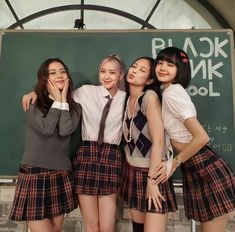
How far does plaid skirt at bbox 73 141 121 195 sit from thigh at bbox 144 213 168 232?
0.25 meters

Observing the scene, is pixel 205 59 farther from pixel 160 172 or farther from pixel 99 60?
pixel 160 172

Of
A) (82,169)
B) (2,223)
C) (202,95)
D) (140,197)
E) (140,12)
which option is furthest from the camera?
(140,12)

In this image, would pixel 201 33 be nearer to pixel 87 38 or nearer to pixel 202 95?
pixel 202 95

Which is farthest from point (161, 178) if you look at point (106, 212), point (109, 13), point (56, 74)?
point (109, 13)

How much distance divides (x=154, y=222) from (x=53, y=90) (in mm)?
821

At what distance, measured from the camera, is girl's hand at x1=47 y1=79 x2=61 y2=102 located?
1685 mm

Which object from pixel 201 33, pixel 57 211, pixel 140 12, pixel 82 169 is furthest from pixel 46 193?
pixel 140 12

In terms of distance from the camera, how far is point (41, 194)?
1667 millimetres

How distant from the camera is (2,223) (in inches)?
92.1

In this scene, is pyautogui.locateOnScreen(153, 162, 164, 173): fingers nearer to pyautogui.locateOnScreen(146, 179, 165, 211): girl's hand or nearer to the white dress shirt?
pyautogui.locateOnScreen(146, 179, 165, 211): girl's hand

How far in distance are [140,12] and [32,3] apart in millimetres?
1059

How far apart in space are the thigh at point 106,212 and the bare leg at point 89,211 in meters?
0.03

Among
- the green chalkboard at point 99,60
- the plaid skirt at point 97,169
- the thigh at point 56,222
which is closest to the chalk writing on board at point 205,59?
the green chalkboard at point 99,60

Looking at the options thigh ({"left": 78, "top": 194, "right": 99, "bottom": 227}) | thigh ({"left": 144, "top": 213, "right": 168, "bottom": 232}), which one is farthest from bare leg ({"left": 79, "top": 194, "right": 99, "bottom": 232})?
thigh ({"left": 144, "top": 213, "right": 168, "bottom": 232})
